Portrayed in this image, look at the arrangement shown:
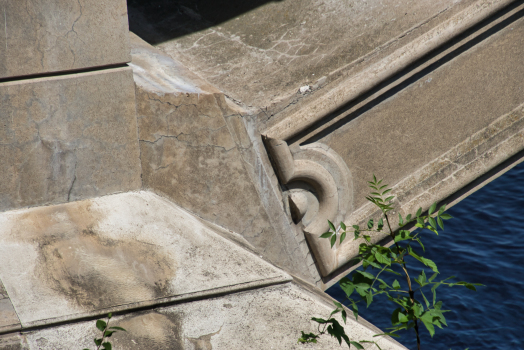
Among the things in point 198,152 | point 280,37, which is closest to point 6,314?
point 198,152

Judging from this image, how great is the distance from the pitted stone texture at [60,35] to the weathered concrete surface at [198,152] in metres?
0.26

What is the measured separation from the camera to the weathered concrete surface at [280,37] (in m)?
2.94

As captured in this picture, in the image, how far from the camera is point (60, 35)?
226cm

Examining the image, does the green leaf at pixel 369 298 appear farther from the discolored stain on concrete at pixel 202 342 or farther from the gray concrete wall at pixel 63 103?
the gray concrete wall at pixel 63 103

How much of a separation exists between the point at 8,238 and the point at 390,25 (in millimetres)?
2384

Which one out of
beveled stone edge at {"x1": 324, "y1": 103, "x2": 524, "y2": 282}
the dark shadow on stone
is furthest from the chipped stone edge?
the dark shadow on stone

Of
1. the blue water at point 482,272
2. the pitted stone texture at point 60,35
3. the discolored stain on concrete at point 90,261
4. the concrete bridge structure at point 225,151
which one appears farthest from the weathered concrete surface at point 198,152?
the blue water at point 482,272

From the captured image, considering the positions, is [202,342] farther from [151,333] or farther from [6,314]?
[6,314]

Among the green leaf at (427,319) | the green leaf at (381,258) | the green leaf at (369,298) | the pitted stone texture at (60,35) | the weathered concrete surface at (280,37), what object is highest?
the weathered concrete surface at (280,37)

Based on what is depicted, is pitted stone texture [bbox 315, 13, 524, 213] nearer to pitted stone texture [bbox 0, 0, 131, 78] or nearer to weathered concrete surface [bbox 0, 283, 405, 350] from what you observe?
weathered concrete surface [bbox 0, 283, 405, 350]

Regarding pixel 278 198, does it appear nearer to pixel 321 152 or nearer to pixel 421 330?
pixel 321 152

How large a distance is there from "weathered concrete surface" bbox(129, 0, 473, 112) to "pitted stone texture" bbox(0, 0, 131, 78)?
31.0 inches

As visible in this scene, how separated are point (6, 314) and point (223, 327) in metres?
0.88

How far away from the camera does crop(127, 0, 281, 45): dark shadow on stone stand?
151 inches
